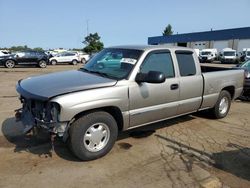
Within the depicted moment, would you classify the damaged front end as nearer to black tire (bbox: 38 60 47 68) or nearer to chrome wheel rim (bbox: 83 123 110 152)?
chrome wheel rim (bbox: 83 123 110 152)

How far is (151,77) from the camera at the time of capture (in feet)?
14.9

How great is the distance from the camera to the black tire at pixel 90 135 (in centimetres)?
413

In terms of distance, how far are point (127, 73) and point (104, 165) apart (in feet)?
5.12

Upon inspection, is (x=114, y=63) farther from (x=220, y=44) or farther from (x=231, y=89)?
(x=220, y=44)

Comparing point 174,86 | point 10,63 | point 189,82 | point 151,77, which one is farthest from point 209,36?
point 151,77

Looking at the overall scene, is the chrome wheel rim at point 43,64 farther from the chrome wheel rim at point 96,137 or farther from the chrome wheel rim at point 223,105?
the chrome wheel rim at point 96,137

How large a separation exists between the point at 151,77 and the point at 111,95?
A: 725 millimetres

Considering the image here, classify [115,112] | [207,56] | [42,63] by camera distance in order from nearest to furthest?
1. [115,112]
2. [42,63]
3. [207,56]

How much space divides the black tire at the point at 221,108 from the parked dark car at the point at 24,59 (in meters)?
21.0

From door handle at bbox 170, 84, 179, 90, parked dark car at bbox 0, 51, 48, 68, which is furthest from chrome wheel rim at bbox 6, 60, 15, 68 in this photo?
door handle at bbox 170, 84, 179, 90

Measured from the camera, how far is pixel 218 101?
6.74 metres

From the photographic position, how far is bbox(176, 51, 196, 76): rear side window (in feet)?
18.4

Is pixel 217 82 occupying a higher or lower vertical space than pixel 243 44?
lower

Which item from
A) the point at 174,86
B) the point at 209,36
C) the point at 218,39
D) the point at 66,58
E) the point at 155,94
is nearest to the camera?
the point at 155,94
